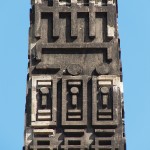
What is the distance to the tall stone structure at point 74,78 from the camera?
2170cm

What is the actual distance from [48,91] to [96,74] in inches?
35.0

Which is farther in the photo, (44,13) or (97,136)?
(44,13)

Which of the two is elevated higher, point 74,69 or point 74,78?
point 74,69

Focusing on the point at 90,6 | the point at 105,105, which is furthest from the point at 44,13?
the point at 105,105

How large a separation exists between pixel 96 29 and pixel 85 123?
1985mm

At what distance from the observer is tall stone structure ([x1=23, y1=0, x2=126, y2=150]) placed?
2170 cm

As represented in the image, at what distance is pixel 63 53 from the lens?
22.6m

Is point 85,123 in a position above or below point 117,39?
below

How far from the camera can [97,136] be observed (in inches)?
855

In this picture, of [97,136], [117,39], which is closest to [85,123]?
[97,136]

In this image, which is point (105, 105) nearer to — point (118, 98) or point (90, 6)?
point (118, 98)

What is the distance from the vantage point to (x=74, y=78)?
2230 centimetres

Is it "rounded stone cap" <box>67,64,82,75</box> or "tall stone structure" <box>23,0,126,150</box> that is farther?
"rounded stone cap" <box>67,64,82,75</box>

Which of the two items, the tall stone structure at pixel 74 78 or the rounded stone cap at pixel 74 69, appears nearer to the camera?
the tall stone structure at pixel 74 78
